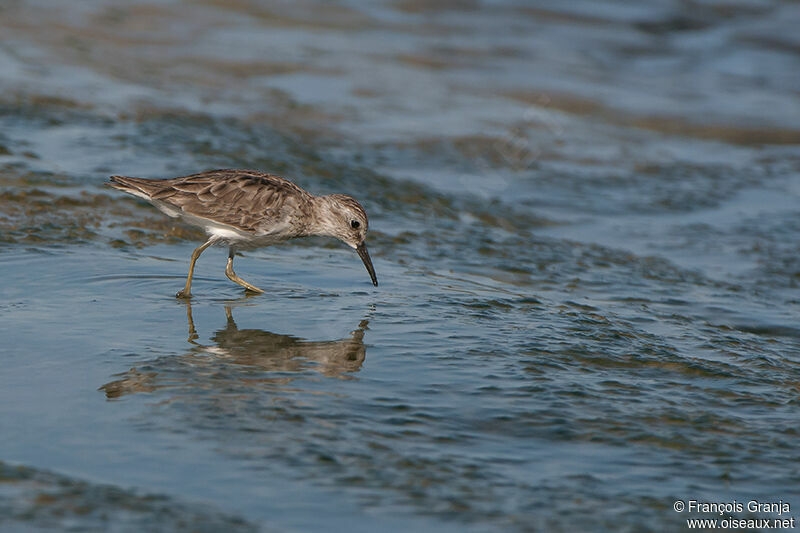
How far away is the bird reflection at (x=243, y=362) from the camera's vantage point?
6.11 metres

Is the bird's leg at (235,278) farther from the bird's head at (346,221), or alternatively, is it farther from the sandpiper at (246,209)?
the bird's head at (346,221)

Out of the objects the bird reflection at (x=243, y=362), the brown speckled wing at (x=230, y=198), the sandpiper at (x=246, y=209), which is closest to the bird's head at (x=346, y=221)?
the sandpiper at (x=246, y=209)

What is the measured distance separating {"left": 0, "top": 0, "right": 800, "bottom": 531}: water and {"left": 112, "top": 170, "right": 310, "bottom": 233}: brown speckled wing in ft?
1.87

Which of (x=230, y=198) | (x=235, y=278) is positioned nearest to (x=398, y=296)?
(x=235, y=278)

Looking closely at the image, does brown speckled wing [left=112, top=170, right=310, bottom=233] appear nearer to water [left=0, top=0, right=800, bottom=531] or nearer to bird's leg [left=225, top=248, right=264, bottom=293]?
bird's leg [left=225, top=248, right=264, bottom=293]

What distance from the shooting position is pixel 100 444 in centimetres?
518

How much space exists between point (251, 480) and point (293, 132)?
981 cm

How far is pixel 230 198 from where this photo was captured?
8.64 m

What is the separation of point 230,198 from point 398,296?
166cm

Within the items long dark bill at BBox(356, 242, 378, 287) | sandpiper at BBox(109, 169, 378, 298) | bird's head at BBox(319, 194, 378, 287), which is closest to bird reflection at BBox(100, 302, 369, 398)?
long dark bill at BBox(356, 242, 378, 287)

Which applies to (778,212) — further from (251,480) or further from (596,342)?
(251,480)

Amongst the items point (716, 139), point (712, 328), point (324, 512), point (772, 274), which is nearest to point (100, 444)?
point (324, 512)

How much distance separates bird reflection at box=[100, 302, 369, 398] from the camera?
6.11 m

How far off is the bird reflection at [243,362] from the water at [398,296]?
0.03m
